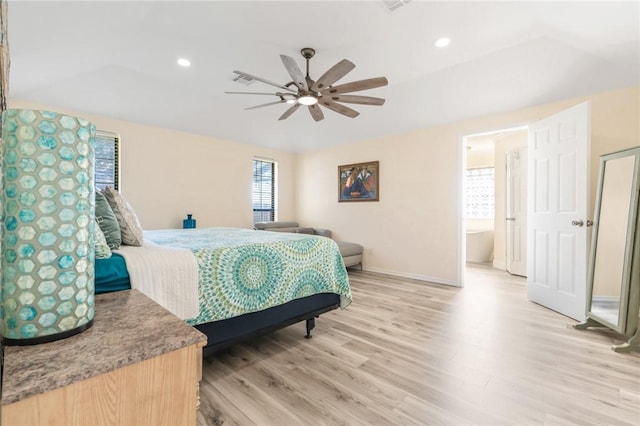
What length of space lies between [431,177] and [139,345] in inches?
176

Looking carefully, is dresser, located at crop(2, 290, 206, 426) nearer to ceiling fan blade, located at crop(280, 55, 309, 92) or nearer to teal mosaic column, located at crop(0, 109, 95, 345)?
teal mosaic column, located at crop(0, 109, 95, 345)

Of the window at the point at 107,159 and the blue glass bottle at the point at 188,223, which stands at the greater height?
the window at the point at 107,159

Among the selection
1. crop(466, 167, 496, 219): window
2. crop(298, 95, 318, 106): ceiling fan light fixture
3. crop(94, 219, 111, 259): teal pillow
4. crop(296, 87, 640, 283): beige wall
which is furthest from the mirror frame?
crop(466, 167, 496, 219): window

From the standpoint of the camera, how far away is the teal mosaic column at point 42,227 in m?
0.65

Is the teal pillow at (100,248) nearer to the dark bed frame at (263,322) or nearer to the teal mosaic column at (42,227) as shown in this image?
the dark bed frame at (263,322)

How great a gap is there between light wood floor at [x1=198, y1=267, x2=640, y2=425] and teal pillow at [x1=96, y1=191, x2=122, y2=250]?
104 centimetres

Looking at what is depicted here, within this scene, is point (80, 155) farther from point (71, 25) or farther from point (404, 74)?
point (404, 74)

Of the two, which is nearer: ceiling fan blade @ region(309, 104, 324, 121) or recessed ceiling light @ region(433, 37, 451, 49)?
recessed ceiling light @ region(433, 37, 451, 49)

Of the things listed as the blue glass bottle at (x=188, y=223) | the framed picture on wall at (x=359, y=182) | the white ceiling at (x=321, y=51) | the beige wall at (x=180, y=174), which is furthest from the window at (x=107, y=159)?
the framed picture on wall at (x=359, y=182)

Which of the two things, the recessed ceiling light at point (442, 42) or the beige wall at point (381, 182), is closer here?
the recessed ceiling light at point (442, 42)

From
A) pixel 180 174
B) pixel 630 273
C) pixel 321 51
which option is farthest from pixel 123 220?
pixel 630 273

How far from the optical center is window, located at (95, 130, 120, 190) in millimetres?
3973

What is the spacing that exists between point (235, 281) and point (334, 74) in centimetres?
174

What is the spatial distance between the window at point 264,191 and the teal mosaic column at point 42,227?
5.13 metres
